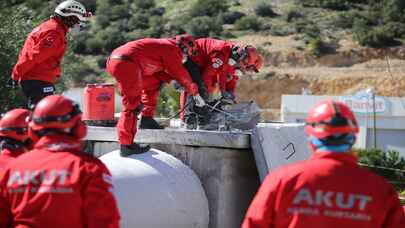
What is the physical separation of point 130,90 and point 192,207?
4.42 feet

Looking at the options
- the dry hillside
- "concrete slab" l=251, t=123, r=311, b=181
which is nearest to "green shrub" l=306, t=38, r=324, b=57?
the dry hillside

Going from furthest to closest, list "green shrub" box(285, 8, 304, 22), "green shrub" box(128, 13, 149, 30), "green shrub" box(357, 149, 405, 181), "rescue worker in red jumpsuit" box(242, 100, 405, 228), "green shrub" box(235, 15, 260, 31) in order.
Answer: "green shrub" box(128, 13, 149, 30) → "green shrub" box(285, 8, 304, 22) → "green shrub" box(235, 15, 260, 31) → "green shrub" box(357, 149, 405, 181) → "rescue worker in red jumpsuit" box(242, 100, 405, 228)

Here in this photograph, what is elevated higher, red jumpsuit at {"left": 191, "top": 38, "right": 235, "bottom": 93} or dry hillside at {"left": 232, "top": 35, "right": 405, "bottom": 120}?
red jumpsuit at {"left": 191, "top": 38, "right": 235, "bottom": 93}

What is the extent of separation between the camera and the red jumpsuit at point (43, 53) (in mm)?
8656

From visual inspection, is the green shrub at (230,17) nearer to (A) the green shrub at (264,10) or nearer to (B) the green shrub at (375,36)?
(A) the green shrub at (264,10)

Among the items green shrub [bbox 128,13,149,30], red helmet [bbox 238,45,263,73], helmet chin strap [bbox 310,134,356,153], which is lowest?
green shrub [bbox 128,13,149,30]

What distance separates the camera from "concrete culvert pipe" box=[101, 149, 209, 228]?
7.76 metres

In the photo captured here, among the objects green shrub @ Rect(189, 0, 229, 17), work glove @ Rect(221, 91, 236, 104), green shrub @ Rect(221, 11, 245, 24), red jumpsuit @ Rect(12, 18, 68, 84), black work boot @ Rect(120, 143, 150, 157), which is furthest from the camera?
green shrub @ Rect(189, 0, 229, 17)

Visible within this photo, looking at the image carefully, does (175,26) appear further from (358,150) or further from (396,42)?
(358,150)

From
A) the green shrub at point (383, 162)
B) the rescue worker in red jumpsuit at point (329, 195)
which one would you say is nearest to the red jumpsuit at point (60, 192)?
the rescue worker in red jumpsuit at point (329, 195)

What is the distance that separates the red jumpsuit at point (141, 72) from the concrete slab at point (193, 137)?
0.44 m

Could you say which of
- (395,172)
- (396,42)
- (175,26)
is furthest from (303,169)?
(175,26)

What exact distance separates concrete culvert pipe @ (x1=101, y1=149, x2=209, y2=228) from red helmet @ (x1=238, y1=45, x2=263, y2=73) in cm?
159

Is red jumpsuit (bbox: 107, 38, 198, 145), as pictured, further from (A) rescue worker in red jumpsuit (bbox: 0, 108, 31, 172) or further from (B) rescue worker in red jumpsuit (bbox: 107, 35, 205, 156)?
(A) rescue worker in red jumpsuit (bbox: 0, 108, 31, 172)
